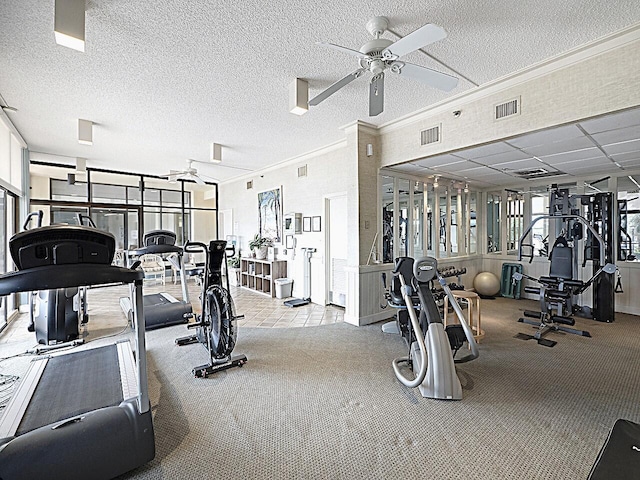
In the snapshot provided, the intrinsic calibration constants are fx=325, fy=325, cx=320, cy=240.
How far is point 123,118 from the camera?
183 inches

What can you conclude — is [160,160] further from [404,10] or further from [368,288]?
[404,10]

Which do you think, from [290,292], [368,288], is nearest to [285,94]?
[368,288]

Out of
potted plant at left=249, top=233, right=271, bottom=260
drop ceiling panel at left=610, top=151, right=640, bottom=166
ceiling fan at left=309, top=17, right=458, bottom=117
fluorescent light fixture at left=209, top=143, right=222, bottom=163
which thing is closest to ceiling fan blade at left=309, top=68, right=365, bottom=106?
ceiling fan at left=309, top=17, right=458, bottom=117

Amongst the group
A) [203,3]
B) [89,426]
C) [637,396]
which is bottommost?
[637,396]

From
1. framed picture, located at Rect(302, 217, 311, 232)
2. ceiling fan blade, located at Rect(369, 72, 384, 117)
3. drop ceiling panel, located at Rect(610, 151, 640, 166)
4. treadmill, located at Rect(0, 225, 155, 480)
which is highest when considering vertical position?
ceiling fan blade, located at Rect(369, 72, 384, 117)

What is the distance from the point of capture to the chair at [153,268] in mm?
8422

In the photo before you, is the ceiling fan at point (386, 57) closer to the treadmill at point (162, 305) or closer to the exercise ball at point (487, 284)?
the treadmill at point (162, 305)

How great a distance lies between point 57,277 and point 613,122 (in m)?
4.79

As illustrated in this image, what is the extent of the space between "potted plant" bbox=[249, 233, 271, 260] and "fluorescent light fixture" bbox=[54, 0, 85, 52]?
18.8ft

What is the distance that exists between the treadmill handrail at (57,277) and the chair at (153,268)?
7.24m

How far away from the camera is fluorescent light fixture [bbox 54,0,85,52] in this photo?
2.10 metres

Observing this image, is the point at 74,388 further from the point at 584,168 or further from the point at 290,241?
the point at 584,168

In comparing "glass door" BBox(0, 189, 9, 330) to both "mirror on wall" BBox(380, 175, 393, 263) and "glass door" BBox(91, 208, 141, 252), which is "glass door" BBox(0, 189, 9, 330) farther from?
"mirror on wall" BBox(380, 175, 393, 263)

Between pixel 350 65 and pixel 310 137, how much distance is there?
2439 millimetres
